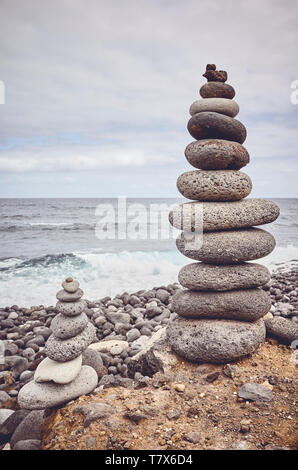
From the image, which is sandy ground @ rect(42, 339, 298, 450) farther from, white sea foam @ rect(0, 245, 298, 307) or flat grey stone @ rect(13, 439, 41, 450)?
white sea foam @ rect(0, 245, 298, 307)

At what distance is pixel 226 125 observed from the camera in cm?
537

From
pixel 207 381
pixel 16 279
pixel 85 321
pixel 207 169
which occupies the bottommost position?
pixel 16 279

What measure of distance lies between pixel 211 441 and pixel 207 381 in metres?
1.27

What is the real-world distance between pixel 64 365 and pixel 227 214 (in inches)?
141

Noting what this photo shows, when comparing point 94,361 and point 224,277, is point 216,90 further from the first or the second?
point 94,361

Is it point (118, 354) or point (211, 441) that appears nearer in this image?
point (211, 441)

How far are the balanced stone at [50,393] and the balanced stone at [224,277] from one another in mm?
2358

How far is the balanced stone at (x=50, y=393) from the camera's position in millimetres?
4562

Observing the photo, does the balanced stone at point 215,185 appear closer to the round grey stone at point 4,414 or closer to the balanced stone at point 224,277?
the balanced stone at point 224,277

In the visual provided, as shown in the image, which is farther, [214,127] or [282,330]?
[282,330]

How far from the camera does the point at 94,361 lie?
587 centimetres

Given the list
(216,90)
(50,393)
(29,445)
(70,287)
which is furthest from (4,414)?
(216,90)
